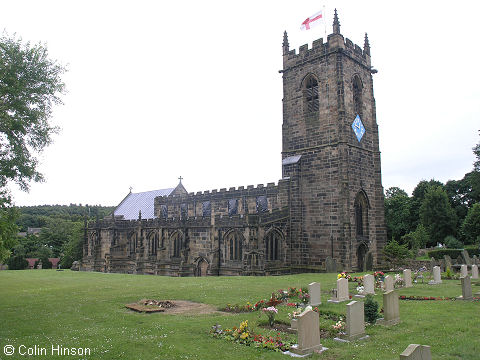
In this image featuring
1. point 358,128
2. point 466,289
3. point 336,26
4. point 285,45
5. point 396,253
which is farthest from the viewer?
point 285,45

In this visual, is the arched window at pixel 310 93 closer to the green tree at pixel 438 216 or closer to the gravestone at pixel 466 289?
the gravestone at pixel 466 289

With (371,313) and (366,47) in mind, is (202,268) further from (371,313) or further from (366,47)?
(371,313)

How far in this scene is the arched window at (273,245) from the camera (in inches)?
1124

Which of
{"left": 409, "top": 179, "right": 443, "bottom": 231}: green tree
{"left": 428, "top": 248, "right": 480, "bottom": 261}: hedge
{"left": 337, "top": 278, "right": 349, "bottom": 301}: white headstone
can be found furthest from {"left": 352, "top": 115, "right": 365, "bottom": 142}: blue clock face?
{"left": 409, "top": 179, "right": 443, "bottom": 231}: green tree

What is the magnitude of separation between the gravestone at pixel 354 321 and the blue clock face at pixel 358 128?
2139cm

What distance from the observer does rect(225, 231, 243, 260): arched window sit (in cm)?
3013

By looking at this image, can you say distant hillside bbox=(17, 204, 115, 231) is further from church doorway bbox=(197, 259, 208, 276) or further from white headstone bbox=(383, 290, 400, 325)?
white headstone bbox=(383, 290, 400, 325)

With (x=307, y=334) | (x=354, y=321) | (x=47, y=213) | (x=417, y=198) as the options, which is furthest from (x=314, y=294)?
(x=47, y=213)

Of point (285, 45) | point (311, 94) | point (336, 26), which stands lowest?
point (311, 94)

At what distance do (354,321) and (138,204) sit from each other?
4500 centimetres

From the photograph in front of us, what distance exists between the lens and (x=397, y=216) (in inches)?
2473

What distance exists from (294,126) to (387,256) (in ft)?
40.4

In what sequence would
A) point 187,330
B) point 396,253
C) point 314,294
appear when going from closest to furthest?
point 187,330 < point 314,294 < point 396,253

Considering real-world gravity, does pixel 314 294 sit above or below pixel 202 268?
above
